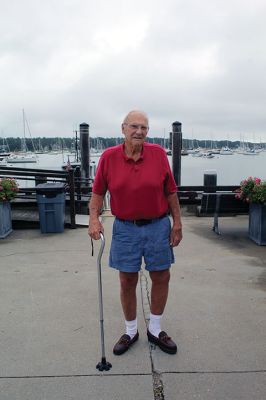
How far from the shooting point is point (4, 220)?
6953mm

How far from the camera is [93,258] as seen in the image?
552 cm

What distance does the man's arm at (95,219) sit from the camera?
2859mm

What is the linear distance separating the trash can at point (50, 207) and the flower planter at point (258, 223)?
135 inches

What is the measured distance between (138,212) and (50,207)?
470cm

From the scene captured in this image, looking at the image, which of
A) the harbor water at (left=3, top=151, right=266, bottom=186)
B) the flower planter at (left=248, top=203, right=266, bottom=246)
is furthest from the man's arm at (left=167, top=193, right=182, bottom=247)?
the harbor water at (left=3, top=151, right=266, bottom=186)

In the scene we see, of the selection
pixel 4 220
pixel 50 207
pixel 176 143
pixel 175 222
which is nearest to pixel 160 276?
pixel 175 222

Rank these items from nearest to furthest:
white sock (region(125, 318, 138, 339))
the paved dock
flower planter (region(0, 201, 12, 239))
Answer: the paved dock, white sock (region(125, 318, 138, 339)), flower planter (region(0, 201, 12, 239))

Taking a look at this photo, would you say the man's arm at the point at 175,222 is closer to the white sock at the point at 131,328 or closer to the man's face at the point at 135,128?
the man's face at the point at 135,128

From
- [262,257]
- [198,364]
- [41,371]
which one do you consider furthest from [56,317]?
[262,257]

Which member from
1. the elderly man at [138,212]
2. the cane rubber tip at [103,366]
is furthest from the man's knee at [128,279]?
the cane rubber tip at [103,366]

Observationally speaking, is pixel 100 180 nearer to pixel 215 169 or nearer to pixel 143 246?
→ pixel 143 246

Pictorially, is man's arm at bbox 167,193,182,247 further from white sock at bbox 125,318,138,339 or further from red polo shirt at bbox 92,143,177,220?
white sock at bbox 125,318,138,339

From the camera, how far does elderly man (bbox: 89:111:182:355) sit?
2723 mm

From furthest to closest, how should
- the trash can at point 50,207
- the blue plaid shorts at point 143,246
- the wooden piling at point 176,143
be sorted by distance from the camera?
1. the wooden piling at point 176,143
2. the trash can at point 50,207
3. the blue plaid shorts at point 143,246
